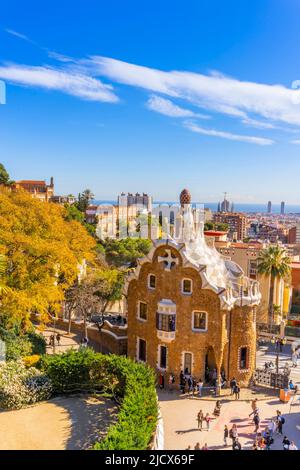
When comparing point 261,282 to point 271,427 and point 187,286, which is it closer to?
point 187,286

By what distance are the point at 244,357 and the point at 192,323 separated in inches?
179

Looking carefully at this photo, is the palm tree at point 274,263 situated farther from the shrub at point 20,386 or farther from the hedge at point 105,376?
the shrub at point 20,386

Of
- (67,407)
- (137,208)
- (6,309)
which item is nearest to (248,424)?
(67,407)

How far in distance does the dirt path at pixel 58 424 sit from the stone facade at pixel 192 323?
20.0ft

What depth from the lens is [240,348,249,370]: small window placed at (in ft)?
95.2

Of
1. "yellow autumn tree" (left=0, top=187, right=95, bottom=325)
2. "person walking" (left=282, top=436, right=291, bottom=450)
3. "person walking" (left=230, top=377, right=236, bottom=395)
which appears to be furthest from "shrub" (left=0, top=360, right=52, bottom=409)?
"person walking" (left=282, top=436, right=291, bottom=450)

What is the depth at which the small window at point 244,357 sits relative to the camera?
29.0 metres

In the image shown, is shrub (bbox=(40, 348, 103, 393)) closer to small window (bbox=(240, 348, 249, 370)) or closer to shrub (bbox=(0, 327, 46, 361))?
shrub (bbox=(0, 327, 46, 361))

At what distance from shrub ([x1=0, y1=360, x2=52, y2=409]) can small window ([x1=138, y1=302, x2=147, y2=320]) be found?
26.5 feet

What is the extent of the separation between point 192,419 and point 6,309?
42.6ft

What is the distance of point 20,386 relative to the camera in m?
23.7

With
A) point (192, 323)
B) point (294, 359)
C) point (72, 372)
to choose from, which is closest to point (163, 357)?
point (192, 323)

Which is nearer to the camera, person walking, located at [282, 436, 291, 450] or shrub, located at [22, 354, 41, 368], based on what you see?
person walking, located at [282, 436, 291, 450]
